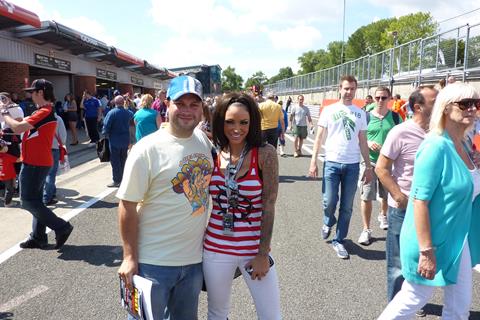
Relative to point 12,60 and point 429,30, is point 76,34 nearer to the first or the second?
point 12,60

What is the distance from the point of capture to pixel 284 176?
9.41 meters

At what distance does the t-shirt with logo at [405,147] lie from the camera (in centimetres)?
325

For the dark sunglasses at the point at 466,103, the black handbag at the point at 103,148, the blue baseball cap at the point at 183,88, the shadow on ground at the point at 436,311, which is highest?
the blue baseball cap at the point at 183,88

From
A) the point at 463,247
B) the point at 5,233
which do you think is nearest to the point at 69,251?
the point at 5,233

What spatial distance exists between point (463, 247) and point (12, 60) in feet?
49.7

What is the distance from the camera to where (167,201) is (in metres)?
2.06

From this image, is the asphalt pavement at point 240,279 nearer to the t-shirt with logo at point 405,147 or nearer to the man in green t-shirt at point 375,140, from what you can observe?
the man in green t-shirt at point 375,140

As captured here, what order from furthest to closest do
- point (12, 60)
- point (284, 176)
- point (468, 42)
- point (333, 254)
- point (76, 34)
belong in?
point (76, 34), point (12, 60), point (468, 42), point (284, 176), point (333, 254)

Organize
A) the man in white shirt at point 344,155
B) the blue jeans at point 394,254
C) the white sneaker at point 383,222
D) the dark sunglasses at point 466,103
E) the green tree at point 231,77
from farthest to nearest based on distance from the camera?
the green tree at point 231,77 < the white sneaker at point 383,222 < the man in white shirt at point 344,155 < the blue jeans at point 394,254 < the dark sunglasses at point 466,103

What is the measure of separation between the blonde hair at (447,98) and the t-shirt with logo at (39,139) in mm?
4049

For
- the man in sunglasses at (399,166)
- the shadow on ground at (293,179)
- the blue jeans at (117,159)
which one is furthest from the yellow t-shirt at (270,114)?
the man in sunglasses at (399,166)

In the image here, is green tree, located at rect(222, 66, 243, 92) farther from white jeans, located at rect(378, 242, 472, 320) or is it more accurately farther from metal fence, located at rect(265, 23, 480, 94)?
white jeans, located at rect(378, 242, 472, 320)

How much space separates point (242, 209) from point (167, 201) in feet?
1.37

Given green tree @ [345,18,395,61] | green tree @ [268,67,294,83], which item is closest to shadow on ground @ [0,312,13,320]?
green tree @ [345,18,395,61]
